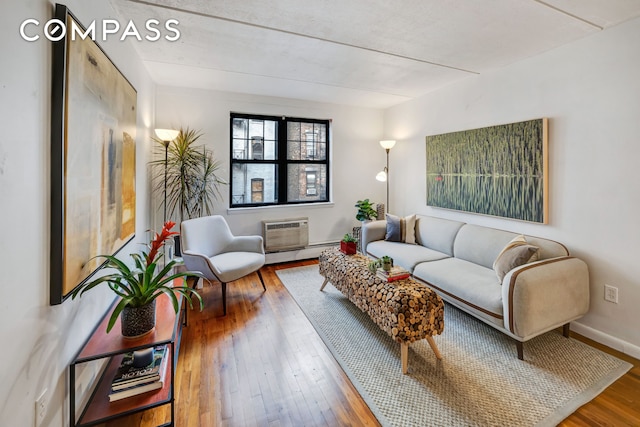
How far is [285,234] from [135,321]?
2807 millimetres

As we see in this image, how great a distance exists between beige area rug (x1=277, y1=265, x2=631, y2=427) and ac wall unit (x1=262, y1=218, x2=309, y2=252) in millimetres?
1727

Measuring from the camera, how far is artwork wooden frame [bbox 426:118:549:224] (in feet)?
8.75

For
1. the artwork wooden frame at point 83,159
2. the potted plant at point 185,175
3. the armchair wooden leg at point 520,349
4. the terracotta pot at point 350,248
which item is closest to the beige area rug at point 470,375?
the armchair wooden leg at point 520,349

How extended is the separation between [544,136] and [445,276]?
5.06ft

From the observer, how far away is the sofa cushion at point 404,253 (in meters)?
3.09

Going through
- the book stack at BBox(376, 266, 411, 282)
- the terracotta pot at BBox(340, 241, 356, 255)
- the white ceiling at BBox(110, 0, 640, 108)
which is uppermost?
the white ceiling at BBox(110, 0, 640, 108)

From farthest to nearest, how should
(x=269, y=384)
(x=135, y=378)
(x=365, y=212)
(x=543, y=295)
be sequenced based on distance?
(x=365, y=212) < (x=543, y=295) < (x=269, y=384) < (x=135, y=378)

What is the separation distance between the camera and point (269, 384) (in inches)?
73.3

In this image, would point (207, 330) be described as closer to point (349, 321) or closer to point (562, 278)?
point (349, 321)

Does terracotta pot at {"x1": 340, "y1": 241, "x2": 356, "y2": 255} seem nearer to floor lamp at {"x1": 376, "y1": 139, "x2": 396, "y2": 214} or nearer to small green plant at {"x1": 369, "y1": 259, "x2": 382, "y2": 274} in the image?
small green plant at {"x1": 369, "y1": 259, "x2": 382, "y2": 274}

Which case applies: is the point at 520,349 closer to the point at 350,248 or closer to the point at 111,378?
the point at 350,248

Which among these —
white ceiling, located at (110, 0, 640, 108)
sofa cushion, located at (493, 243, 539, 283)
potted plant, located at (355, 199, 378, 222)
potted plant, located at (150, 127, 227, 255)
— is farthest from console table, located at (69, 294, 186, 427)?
potted plant, located at (355, 199, 378, 222)

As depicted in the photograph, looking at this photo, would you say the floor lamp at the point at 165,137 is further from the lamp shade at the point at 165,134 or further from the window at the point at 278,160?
the window at the point at 278,160

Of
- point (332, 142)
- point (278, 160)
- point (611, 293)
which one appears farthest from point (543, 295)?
point (278, 160)
